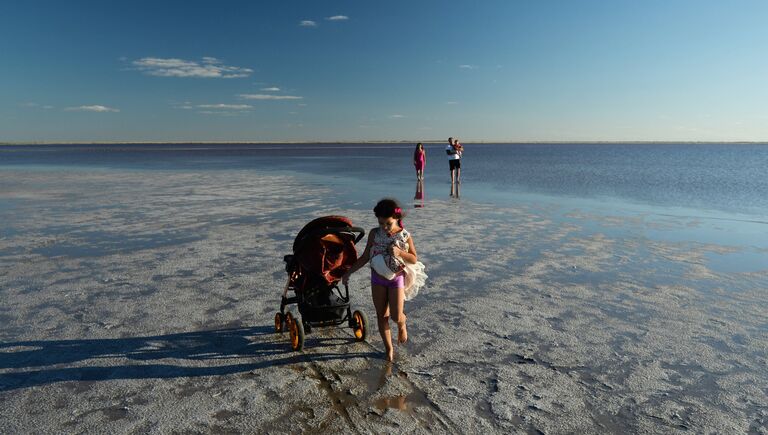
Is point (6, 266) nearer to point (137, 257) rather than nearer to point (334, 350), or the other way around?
point (137, 257)

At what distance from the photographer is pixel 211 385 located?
166 inches

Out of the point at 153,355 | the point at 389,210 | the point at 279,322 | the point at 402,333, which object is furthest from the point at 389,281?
the point at 153,355

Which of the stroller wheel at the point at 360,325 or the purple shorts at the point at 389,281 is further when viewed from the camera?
the stroller wheel at the point at 360,325

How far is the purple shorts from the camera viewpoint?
4.63 meters

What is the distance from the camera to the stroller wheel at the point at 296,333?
488 centimetres

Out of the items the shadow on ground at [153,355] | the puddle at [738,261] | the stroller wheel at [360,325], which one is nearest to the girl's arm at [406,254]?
the stroller wheel at [360,325]

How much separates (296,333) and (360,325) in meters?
0.66

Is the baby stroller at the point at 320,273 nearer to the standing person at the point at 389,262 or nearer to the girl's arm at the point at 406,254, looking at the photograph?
the standing person at the point at 389,262

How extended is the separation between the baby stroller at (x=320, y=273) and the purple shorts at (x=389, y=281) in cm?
42

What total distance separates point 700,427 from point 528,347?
161 centimetres

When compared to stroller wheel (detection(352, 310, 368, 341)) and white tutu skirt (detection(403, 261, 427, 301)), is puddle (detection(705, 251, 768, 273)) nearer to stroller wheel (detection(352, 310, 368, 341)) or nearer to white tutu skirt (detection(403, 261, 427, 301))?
white tutu skirt (detection(403, 261, 427, 301))

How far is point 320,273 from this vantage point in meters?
4.87

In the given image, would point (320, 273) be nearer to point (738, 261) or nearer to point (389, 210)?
point (389, 210)

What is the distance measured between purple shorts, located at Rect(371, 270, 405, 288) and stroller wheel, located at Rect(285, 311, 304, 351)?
0.86 m
